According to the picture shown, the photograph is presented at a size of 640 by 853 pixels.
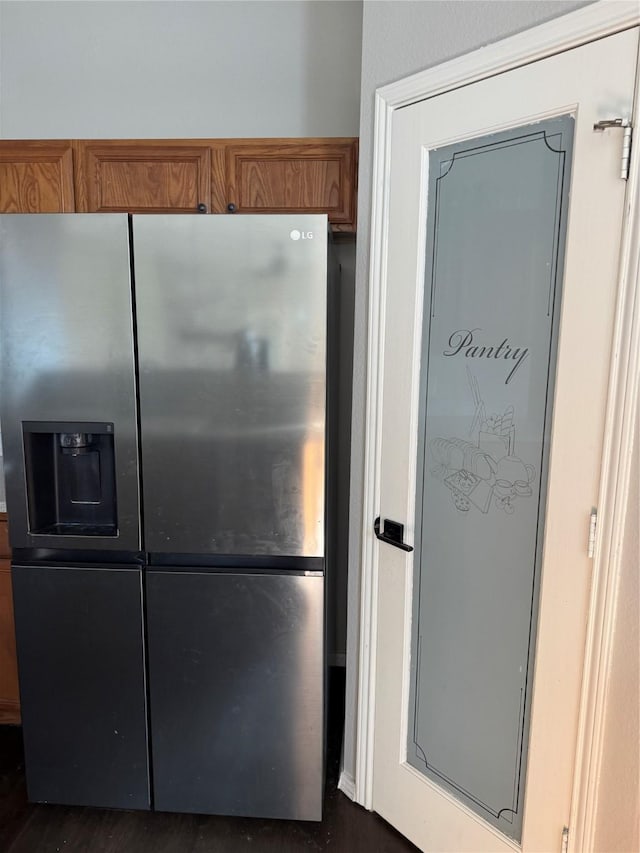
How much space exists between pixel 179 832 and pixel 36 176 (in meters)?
2.29

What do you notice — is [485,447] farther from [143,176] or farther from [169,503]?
[143,176]

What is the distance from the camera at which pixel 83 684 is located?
5.52ft

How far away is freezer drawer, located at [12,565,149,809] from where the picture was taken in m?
1.64

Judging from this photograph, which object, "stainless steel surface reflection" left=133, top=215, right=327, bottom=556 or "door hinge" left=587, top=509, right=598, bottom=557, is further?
"stainless steel surface reflection" left=133, top=215, right=327, bottom=556

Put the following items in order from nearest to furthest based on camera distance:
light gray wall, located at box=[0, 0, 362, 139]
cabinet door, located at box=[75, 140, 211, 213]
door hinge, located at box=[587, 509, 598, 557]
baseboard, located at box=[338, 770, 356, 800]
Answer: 1. door hinge, located at box=[587, 509, 598, 557]
2. baseboard, located at box=[338, 770, 356, 800]
3. cabinet door, located at box=[75, 140, 211, 213]
4. light gray wall, located at box=[0, 0, 362, 139]

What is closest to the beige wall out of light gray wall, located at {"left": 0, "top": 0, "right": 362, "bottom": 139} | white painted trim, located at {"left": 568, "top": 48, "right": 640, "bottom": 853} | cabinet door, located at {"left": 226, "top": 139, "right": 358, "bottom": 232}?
white painted trim, located at {"left": 568, "top": 48, "right": 640, "bottom": 853}

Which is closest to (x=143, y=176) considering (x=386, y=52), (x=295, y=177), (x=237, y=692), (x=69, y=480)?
(x=295, y=177)

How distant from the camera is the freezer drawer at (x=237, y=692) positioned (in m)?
1.61

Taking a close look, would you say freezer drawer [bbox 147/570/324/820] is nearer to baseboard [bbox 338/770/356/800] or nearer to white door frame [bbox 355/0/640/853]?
baseboard [bbox 338/770/356/800]

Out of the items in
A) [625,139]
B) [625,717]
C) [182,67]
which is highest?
[182,67]

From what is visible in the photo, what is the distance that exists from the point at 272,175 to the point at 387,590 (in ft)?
4.87

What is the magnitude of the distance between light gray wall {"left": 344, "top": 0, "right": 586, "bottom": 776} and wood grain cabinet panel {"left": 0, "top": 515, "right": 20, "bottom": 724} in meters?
1.27

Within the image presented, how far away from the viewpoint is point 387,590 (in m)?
1.66

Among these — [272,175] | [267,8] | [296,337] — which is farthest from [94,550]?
[267,8]
